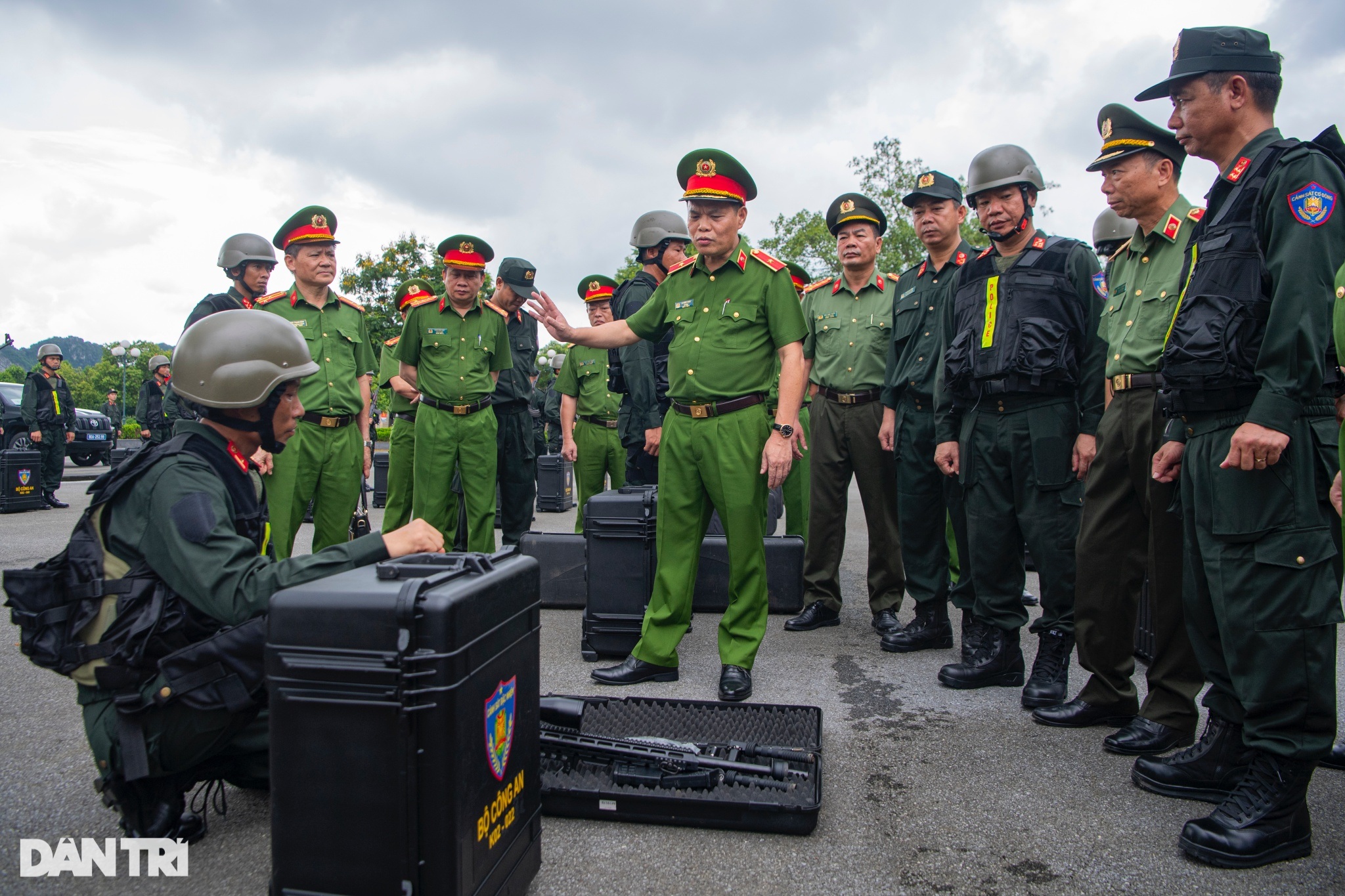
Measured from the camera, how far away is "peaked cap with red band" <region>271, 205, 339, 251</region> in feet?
16.0

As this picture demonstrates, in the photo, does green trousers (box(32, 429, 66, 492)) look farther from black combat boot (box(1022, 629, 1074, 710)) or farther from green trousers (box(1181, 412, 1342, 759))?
green trousers (box(1181, 412, 1342, 759))

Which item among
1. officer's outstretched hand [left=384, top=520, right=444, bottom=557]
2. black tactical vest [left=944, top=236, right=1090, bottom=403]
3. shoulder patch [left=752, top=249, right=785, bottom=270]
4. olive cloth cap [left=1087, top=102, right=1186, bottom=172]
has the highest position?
olive cloth cap [left=1087, top=102, right=1186, bottom=172]

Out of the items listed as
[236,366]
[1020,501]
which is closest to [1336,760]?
[1020,501]

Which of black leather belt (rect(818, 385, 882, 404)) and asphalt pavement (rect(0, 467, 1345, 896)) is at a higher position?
black leather belt (rect(818, 385, 882, 404))

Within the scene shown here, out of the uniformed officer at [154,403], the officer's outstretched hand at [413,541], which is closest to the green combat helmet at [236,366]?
the officer's outstretched hand at [413,541]

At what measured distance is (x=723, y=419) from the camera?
12.2 ft

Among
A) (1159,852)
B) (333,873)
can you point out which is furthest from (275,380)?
(1159,852)

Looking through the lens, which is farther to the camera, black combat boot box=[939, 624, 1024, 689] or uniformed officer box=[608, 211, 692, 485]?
uniformed officer box=[608, 211, 692, 485]

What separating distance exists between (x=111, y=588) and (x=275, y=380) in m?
0.67

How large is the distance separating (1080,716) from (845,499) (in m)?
2.06

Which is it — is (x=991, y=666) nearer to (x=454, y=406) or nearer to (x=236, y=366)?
(x=236, y=366)

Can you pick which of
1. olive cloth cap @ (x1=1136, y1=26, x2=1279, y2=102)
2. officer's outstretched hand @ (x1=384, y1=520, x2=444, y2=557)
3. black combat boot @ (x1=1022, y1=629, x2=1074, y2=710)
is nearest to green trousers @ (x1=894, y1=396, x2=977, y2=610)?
black combat boot @ (x1=1022, y1=629, x2=1074, y2=710)

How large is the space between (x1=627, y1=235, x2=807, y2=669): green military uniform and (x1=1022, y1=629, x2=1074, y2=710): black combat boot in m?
1.12

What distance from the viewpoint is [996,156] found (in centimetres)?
377
